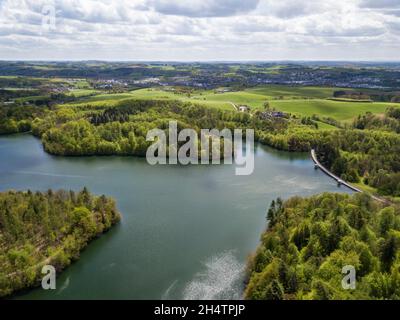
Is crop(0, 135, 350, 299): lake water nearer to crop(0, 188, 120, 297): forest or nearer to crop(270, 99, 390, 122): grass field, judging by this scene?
crop(0, 188, 120, 297): forest

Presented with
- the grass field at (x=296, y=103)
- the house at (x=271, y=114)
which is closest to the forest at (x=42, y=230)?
the house at (x=271, y=114)

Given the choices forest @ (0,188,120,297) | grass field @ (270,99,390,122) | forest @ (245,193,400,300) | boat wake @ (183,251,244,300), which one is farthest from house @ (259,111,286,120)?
boat wake @ (183,251,244,300)

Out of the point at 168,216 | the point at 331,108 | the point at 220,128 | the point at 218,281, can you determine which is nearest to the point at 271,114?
the point at 331,108

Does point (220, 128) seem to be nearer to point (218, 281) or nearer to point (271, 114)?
point (271, 114)

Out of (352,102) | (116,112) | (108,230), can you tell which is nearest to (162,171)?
(108,230)

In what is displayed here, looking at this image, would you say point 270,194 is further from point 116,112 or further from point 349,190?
point 116,112

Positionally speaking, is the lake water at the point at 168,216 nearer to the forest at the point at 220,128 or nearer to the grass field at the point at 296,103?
the forest at the point at 220,128
